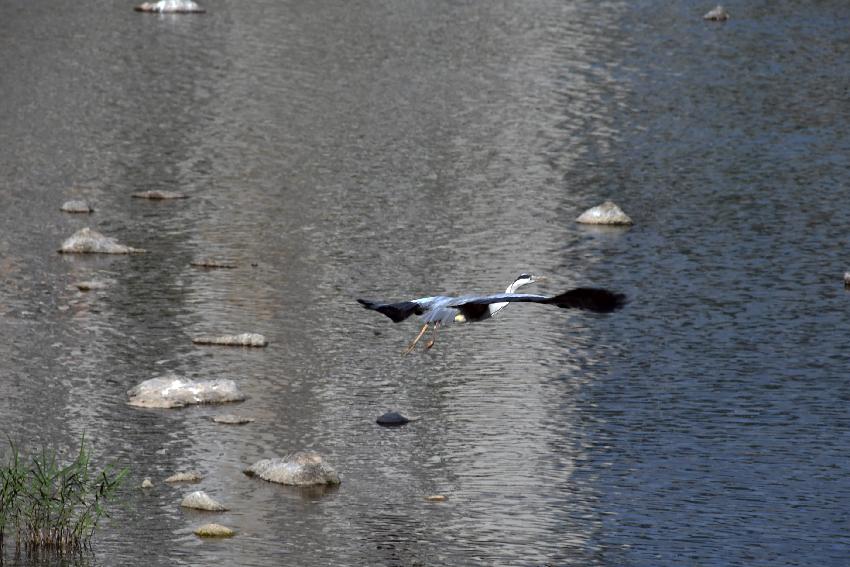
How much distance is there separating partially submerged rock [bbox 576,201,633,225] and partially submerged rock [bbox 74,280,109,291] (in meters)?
9.72

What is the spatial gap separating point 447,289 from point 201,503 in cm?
1004

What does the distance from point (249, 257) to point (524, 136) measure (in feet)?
42.3

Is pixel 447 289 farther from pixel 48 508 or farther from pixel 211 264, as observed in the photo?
pixel 48 508

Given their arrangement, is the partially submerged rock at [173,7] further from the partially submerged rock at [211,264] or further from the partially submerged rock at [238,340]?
the partially submerged rock at [238,340]

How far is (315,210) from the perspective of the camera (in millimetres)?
33750

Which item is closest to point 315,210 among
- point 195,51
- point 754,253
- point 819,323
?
point 754,253

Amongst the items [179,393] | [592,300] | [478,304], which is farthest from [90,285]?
[592,300]

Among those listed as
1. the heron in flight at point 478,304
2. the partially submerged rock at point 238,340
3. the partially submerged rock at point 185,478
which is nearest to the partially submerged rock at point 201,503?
the partially submerged rock at point 185,478

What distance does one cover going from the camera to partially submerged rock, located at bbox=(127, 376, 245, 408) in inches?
869

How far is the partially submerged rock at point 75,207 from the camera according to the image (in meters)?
32.9

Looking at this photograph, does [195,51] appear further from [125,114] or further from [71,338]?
[71,338]

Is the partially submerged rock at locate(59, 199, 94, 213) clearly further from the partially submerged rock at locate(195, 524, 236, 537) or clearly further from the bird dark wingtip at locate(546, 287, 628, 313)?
the bird dark wingtip at locate(546, 287, 628, 313)

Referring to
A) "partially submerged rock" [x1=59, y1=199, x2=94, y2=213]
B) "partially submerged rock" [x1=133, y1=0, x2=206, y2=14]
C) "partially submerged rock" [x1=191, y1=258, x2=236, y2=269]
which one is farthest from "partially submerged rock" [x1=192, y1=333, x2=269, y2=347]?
"partially submerged rock" [x1=133, y1=0, x2=206, y2=14]

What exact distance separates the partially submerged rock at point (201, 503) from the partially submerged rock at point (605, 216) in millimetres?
15905
